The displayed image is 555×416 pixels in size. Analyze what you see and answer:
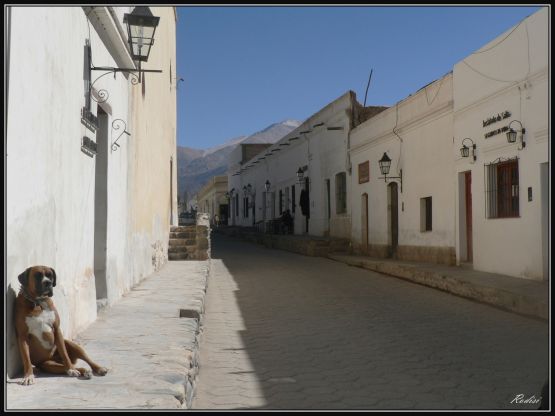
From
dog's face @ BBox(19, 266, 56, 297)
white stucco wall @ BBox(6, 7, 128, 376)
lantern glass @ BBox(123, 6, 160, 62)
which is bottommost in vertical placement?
dog's face @ BBox(19, 266, 56, 297)

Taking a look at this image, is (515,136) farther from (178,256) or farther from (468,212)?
(178,256)

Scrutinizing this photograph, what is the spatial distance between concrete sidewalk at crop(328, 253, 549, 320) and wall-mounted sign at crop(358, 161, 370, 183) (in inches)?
207

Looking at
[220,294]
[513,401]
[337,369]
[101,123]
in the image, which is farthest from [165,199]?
[513,401]

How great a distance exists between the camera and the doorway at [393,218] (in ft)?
56.0

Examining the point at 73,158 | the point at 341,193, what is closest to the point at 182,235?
the point at 341,193

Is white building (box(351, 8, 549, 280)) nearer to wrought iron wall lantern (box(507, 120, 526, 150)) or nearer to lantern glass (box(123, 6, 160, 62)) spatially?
wrought iron wall lantern (box(507, 120, 526, 150))

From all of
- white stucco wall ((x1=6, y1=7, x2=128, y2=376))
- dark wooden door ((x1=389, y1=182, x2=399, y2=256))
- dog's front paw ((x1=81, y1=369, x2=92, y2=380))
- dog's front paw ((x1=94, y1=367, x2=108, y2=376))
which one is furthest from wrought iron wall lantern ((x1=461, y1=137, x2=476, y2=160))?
dog's front paw ((x1=81, y1=369, x2=92, y2=380))

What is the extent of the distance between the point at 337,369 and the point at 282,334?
67.7 inches

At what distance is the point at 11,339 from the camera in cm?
353

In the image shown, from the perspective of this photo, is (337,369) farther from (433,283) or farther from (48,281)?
(433,283)

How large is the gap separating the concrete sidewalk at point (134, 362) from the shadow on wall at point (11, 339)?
4.0 inches

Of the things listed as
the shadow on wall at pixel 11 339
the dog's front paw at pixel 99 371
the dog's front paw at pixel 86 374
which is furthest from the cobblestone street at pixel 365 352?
the shadow on wall at pixel 11 339

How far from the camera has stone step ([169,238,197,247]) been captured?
1532 cm

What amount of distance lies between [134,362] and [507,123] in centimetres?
858
